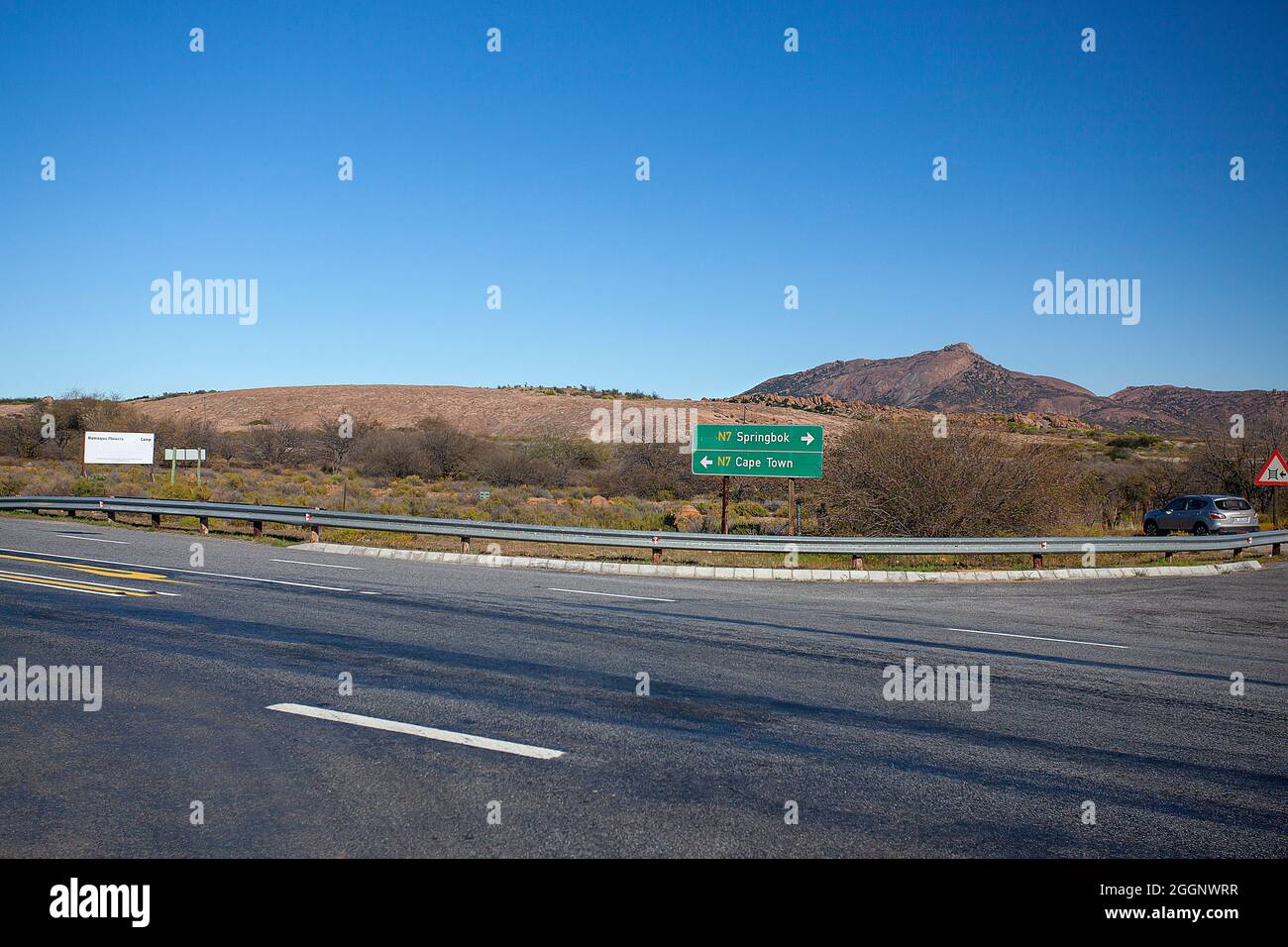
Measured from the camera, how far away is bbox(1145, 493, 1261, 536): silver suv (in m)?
28.0

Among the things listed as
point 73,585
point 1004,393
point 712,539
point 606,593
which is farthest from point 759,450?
point 1004,393

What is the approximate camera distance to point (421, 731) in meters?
6.14

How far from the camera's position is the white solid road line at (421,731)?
577 cm

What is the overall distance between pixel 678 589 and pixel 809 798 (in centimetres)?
1058

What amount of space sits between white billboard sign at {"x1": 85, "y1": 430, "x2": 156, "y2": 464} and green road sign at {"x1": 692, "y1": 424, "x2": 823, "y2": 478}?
19.7 metres

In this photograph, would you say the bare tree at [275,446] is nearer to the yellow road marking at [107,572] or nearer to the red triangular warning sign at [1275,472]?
the yellow road marking at [107,572]

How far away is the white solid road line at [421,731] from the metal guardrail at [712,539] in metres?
12.9

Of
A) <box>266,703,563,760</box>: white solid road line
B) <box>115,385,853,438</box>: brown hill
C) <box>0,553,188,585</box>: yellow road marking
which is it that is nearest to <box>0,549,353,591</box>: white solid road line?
<box>0,553,188,585</box>: yellow road marking

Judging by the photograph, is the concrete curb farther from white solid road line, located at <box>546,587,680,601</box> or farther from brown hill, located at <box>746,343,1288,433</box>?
brown hill, located at <box>746,343,1288,433</box>

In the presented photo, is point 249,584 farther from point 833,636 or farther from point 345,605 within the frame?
point 833,636

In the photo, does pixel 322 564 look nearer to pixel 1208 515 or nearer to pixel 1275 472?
pixel 1275 472

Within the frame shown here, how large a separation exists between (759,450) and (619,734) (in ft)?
55.3

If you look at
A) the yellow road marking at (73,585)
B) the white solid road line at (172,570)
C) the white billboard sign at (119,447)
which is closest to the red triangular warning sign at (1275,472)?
the white solid road line at (172,570)
